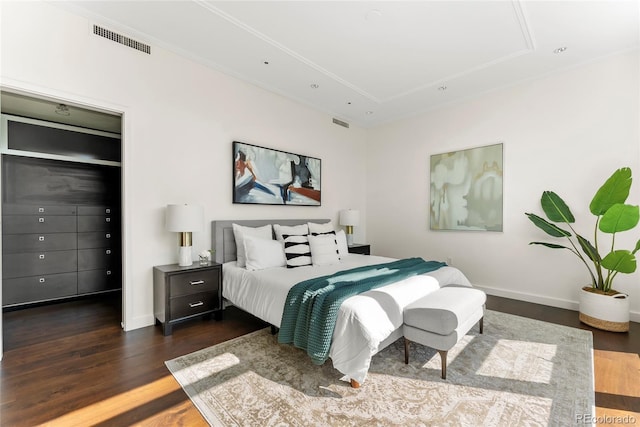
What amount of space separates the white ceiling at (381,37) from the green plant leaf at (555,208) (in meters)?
1.66

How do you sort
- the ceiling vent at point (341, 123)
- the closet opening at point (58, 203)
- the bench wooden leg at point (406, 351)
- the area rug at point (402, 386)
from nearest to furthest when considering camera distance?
the area rug at point (402, 386), the bench wooden leg at point (406, 351), the closet opening at point (58, 203), the ceiling vent at point (341, 123)

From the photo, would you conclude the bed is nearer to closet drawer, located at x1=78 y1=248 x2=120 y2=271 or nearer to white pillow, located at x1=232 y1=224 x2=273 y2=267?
white pillow, located at x1=232 y1=224 x2=273 y2=267

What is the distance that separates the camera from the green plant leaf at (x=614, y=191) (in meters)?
2.91

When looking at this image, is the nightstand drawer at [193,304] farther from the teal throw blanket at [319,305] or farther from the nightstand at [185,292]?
the teal throw blanket at [319,305]

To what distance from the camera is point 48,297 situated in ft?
12.1

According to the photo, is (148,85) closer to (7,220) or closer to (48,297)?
(7,220)

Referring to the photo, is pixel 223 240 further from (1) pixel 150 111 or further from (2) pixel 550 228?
(2) pixel 550 228

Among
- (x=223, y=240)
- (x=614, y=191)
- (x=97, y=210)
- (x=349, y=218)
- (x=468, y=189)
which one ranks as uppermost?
(x=468, y=189)

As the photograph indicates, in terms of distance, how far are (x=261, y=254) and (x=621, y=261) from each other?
375cm

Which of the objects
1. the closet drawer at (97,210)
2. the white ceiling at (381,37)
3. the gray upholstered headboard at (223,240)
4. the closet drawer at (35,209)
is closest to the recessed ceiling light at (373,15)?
the white ceiling at (381,37)

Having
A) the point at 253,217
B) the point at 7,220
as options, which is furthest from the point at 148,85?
the point at 7,220

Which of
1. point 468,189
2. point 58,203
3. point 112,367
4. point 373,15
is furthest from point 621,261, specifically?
point 58,203

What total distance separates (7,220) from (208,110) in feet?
9.08

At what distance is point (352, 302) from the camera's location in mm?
2066
